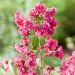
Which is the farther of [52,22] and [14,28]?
[14,28]

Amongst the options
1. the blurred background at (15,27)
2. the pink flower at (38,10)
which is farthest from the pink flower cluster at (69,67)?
the blurred background at (15,27)

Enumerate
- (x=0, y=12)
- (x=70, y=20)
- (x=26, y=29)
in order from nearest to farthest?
(x=26, y=29) < (x=0, y=12) < (x=70, y=20)

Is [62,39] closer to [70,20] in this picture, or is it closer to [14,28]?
[70,20]

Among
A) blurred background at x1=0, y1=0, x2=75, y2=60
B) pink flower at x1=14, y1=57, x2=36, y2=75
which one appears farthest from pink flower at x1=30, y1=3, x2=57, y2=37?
blurred background at x1=0, y1=0, x2=75, y2=60

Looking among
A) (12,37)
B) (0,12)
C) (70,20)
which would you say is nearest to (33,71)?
(12,37)

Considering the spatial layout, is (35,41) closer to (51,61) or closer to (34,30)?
(34,30)

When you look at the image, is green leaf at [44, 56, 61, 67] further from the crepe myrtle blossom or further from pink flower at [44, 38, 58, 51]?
the crepe myrtle blossom

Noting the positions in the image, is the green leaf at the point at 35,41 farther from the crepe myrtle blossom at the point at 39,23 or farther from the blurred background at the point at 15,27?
the blurred background at the point at 15,27
